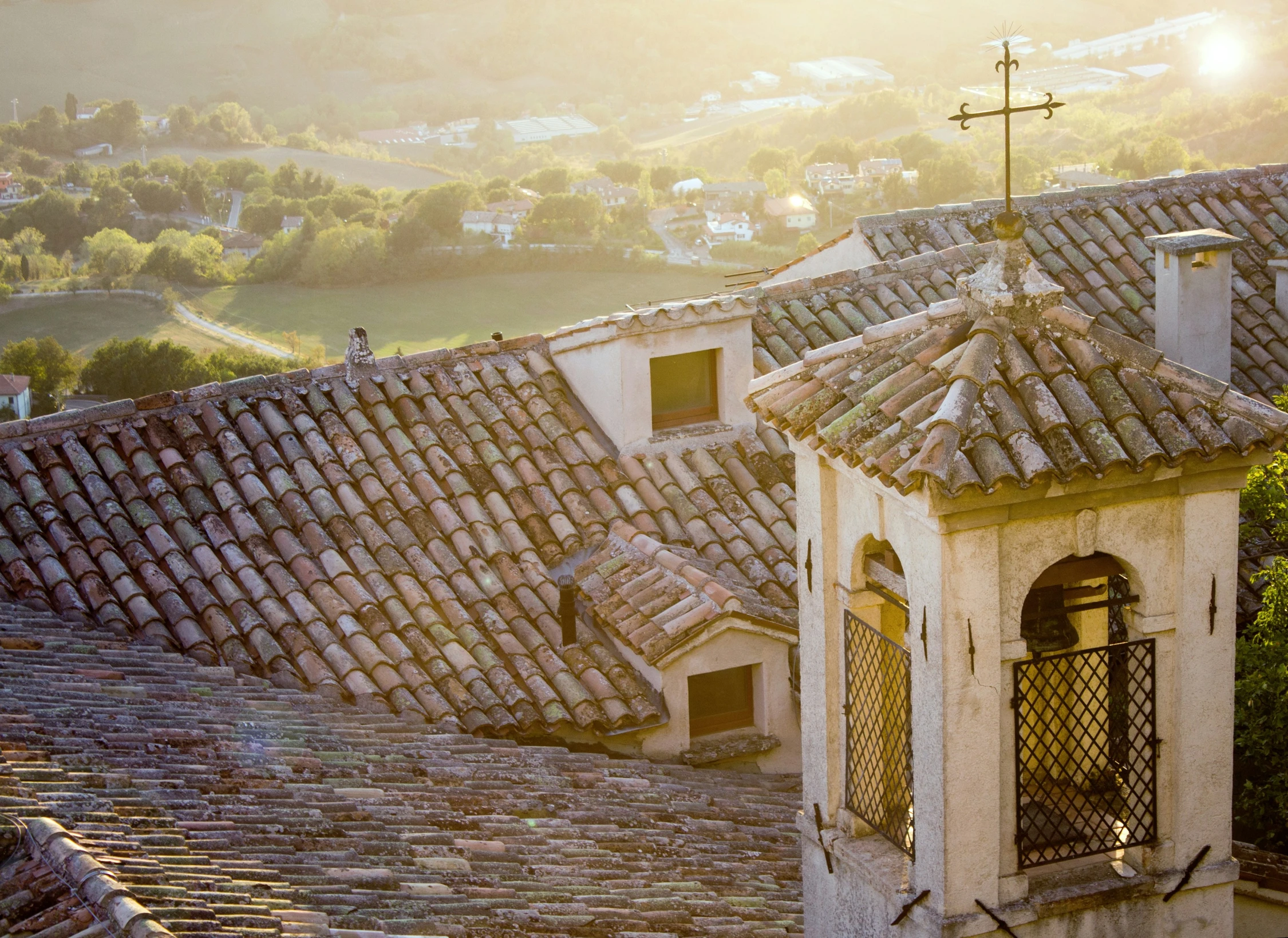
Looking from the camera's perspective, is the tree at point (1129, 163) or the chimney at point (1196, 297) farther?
the tree at point (1129, 163)

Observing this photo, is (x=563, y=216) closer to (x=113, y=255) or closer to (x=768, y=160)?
(x=768, y=160)

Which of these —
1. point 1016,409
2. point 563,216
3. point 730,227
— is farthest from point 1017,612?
point 563,216

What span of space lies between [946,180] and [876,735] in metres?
32.7

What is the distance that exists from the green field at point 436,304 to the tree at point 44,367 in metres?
6.63

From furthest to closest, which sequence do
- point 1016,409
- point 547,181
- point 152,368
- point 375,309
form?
point 547,181 < point 375,309 < point 152,368 < point 1016,409

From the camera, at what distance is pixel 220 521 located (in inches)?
401

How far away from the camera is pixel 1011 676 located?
5.25 meters

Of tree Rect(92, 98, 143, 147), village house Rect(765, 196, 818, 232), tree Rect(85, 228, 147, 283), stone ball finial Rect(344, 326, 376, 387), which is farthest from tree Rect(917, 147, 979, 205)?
tree Rect(92, 98, 143, 147)

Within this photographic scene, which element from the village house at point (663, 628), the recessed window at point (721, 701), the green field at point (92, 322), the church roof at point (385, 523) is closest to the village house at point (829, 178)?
the green field at point (92, 322)

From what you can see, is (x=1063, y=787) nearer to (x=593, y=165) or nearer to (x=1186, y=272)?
(x=1186, y=272)

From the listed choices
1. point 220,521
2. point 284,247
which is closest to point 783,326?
point 220,521

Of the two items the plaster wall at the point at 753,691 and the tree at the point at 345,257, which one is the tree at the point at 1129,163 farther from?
the plaster wall at the point at 753,691

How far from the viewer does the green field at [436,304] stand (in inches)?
1640

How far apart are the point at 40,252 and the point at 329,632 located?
4155 centimetres
